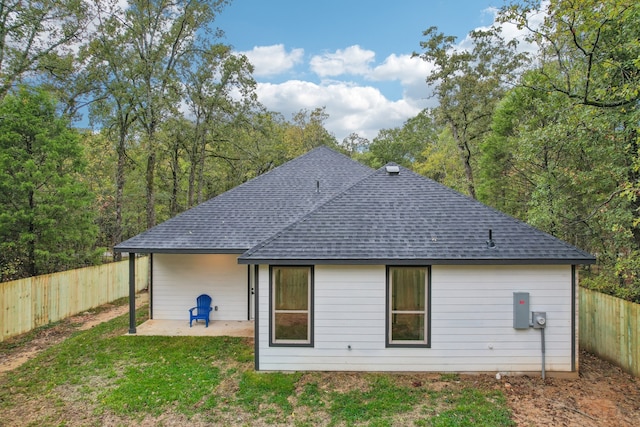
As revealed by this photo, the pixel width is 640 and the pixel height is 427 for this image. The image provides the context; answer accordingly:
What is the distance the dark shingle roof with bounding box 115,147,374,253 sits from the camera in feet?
29.0

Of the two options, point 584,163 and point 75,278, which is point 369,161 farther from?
point 75,278

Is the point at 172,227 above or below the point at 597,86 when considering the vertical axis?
below

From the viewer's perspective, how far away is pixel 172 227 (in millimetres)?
9586

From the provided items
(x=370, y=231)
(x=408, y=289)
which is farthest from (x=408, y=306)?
(x=370, y=231)

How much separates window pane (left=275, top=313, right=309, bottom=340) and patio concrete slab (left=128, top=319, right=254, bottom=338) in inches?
86.0

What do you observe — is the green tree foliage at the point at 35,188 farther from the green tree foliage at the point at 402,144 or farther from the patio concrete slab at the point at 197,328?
the green tree foliage at the point at 402,144

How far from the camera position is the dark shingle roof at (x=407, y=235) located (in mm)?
6301

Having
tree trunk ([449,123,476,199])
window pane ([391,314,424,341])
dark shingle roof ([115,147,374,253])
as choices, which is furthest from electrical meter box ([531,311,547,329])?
tree trunk ([449,123,476,199])

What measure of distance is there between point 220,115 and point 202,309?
1170cm

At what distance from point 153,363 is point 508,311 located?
23.2ft

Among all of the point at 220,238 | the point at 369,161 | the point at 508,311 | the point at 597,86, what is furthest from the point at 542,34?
the point at 369,161

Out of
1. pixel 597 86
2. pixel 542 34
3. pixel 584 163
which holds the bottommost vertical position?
pixel 584 163

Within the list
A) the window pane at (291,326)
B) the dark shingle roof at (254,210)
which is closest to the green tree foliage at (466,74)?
the dark shingle roof at (254,210)

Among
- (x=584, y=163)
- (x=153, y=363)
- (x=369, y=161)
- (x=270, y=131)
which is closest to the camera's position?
(x=153, y=363)
